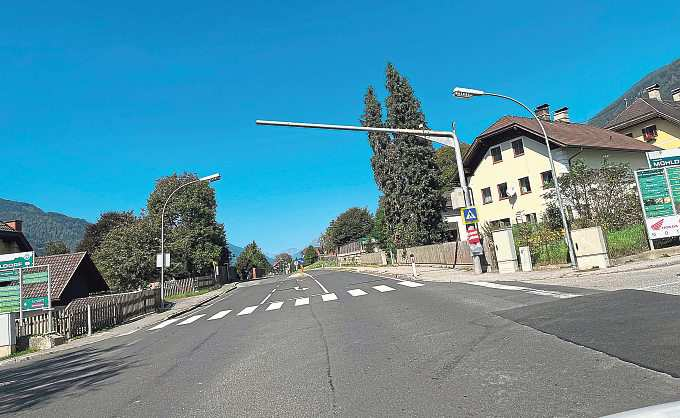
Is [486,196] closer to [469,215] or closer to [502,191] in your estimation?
[502,191]

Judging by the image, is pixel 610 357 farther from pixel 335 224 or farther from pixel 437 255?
pixel 335 224

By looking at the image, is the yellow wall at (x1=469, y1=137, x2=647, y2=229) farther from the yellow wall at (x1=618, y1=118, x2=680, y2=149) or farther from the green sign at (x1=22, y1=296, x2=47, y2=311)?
the green sign at (x1=22, y1=296, x2=47, y2=311)

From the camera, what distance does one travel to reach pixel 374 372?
21.5 feet

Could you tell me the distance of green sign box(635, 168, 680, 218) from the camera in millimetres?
18375

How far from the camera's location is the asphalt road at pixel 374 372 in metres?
4.93

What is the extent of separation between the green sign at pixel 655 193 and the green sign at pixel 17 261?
75.6 ft

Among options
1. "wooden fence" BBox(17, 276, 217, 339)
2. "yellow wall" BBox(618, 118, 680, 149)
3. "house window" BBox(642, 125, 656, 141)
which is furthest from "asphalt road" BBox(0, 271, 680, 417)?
"house window" BBox(642, 125, 656, 141)

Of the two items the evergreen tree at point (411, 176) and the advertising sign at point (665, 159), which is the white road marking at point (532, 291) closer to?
the advertising sign at point (665, 159)

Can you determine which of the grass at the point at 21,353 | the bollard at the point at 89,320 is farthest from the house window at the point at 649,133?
the grass at the point at 21,353

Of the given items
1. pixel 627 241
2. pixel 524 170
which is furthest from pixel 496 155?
pixel 627 241

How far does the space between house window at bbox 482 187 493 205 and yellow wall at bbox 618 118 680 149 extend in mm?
15960

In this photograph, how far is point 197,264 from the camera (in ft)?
215

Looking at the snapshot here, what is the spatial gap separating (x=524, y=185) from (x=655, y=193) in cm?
1993

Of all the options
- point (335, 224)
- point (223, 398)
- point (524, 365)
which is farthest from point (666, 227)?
point (335, 224)
